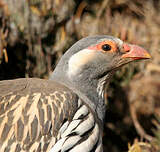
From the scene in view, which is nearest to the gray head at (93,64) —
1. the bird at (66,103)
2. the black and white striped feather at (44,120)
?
the bird at (66,103)

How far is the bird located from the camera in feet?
12.6

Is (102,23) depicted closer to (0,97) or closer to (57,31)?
(57,31)

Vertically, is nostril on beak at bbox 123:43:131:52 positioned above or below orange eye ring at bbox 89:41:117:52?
below

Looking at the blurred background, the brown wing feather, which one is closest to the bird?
the brown wing feather

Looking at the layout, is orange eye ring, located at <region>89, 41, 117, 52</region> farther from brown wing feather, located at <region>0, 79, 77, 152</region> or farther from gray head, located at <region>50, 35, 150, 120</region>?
brown wing feather, located at <region>0, 79, 77, 152</region>

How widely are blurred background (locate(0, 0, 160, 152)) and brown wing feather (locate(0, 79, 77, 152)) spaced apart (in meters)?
1.36

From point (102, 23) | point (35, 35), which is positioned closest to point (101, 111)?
point (35, 35)

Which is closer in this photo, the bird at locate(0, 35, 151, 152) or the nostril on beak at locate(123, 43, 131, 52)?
the bird at locate(0, 35, 151, 152)

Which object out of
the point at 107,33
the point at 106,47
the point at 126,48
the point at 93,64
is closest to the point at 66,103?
the point at 93,64

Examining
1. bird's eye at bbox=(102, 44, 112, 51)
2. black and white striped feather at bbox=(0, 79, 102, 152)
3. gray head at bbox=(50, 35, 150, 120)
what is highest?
bird's eye at bbox=(102, 44, 112, 51)

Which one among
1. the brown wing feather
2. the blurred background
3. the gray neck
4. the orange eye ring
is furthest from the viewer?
the blurred background

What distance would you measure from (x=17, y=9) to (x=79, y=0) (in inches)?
60.8

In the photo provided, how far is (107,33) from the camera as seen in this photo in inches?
287

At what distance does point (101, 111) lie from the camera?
4.90m
